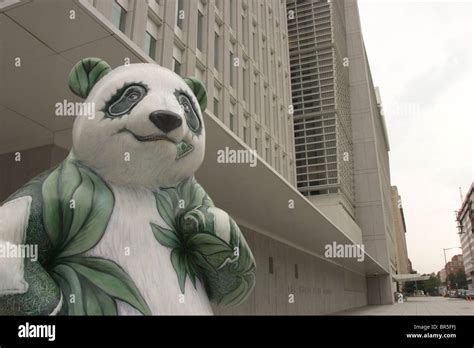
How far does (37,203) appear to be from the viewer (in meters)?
2.23

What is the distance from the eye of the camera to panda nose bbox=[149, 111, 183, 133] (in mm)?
2297

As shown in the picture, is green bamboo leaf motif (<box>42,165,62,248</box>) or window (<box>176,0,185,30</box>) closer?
green bamboo leaf motif (<box>42,165,62,248</box>)

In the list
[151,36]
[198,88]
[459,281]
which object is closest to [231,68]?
[151,36]

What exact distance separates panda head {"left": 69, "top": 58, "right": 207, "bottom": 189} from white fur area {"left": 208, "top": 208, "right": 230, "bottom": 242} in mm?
321

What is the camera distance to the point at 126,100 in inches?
94.7

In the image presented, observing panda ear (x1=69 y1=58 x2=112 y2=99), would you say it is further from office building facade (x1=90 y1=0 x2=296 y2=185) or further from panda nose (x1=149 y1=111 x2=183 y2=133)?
office building facade (x1=90 y1=0 x2=296 y2=185)

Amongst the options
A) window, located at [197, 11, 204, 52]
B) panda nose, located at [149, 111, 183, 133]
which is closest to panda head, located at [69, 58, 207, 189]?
panda nose, located at [149, 111, 183, 133]

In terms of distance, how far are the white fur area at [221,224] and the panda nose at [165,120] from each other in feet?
Result: 1.98

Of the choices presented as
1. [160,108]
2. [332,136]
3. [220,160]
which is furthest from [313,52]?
[160,108]

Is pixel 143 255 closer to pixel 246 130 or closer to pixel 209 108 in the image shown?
pixel 209 108

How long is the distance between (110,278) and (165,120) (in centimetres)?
90

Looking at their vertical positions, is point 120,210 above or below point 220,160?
below
